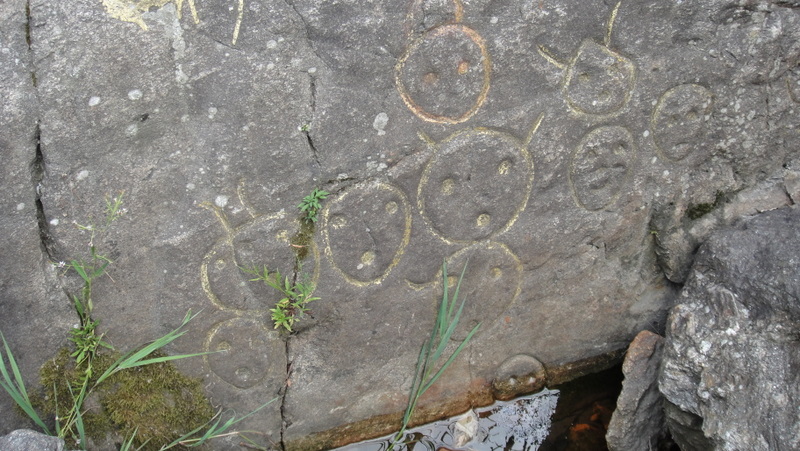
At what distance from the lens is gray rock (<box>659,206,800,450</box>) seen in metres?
2.05

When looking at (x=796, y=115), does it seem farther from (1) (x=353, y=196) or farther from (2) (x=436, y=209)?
(1) (x=353, y=196)

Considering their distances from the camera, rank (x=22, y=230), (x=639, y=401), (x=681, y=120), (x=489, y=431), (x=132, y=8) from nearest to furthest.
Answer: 1. (x=132, y=8)
2. (x=22, y=230)
3. (x=681, y=120)
4. (x=639, y=401)
5. (x=489, y=431)

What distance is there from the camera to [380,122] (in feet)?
6.64

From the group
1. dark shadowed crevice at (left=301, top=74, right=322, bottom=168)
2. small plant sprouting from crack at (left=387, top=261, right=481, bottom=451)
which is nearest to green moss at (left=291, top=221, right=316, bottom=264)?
dark shadowed crevice at (left=301, top=74, right=322, bottom=168)

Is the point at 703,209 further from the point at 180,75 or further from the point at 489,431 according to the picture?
the point at 180,75

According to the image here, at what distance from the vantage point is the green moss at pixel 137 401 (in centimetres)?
207

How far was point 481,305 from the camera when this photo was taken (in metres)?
2.41

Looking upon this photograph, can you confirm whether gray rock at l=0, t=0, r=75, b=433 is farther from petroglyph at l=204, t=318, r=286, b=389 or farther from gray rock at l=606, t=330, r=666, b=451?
gray rock at l=606, t=330, r=666, b=451

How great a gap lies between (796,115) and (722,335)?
0.72 m

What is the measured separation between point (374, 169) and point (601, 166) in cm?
69

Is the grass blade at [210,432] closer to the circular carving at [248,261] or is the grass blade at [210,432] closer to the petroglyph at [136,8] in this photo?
the circular carving at [248,261]

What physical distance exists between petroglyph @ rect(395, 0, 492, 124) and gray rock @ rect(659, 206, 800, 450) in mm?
881

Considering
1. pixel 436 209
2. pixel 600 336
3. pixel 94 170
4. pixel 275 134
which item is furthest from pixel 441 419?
pixel 94 170

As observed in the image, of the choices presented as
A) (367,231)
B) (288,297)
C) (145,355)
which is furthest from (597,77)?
(145,355)
